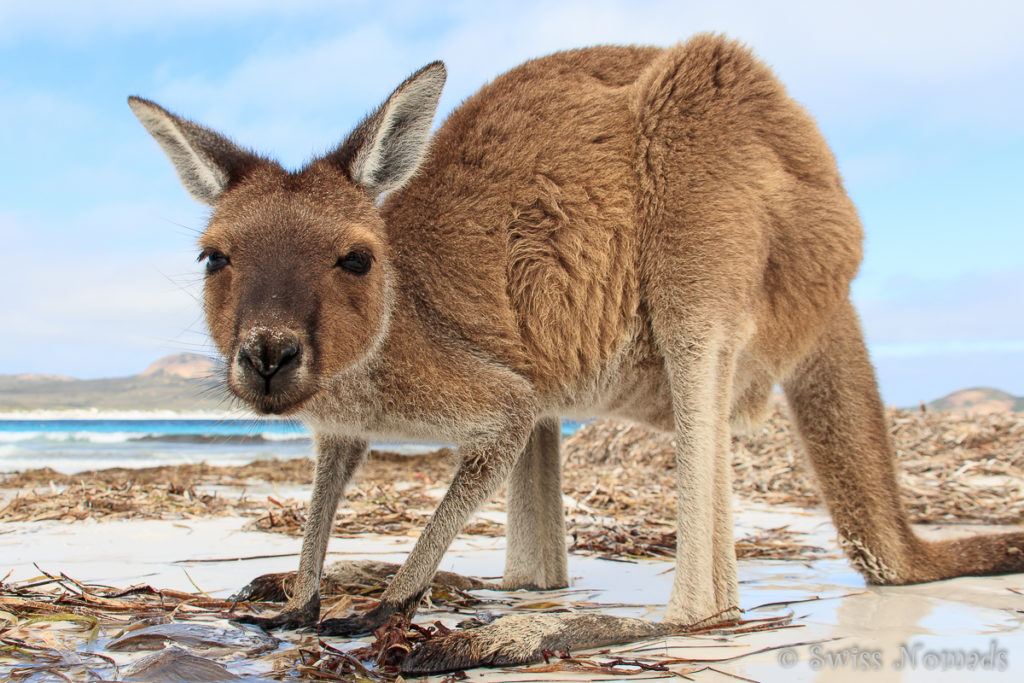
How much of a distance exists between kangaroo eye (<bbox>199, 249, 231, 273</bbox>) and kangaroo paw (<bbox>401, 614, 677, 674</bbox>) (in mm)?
1580

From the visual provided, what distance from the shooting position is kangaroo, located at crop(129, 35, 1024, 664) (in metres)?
3.11

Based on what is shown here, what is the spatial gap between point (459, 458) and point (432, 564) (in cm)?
47

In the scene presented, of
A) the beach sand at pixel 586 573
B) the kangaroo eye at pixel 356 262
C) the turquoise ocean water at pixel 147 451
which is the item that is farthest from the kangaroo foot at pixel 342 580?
the turquoise ocean water at pixel 147 451

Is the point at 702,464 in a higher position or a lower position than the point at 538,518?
higher

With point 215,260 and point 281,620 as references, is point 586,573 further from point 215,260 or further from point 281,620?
point 215,260

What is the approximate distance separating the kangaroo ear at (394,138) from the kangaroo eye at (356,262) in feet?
1.21

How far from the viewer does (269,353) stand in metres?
2.70

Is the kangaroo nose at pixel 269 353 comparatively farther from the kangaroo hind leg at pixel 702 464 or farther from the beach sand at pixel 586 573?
the kangaroo hind leg at pixel 702 464

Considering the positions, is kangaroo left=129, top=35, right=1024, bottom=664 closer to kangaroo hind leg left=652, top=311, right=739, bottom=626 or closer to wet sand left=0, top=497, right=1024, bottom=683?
kangaroo hind leg left=652, top=311, right=739, bottom=626

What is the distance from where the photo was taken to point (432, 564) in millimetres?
3064

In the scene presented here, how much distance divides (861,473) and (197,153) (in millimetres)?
3492

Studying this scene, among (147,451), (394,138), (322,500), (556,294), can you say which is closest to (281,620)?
(322,500)

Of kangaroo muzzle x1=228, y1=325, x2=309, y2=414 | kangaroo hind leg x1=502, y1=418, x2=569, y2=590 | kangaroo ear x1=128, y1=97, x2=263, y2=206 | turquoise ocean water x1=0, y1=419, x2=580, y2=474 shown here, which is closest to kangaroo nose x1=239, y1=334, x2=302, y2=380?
kangaroo muzzle x1=228, y1=325, x2=309, y2=414

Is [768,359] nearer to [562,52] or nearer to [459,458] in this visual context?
[459,458]
